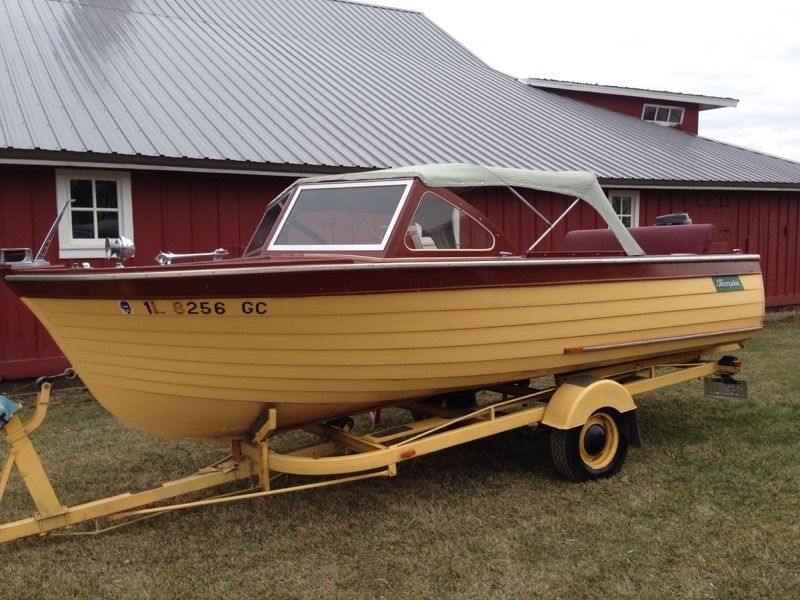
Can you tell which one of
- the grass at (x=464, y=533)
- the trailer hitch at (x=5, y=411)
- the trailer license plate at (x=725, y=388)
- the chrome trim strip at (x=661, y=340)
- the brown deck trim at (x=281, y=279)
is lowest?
the grass at (x=464, y=533)

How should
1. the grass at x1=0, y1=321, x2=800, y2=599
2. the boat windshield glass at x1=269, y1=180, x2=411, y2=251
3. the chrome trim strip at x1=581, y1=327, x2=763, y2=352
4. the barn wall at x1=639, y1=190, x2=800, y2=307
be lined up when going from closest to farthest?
the grass at x1=0, y1=321, x2=800, y2=599
the boat windshield glass at x1=269, y1=180, x2=411, y2=251
the chrome trim strip at x1=581, y1=327, x2=763, y2=352
the barn wall at x1=639, y1=190, x2=800, y2=307

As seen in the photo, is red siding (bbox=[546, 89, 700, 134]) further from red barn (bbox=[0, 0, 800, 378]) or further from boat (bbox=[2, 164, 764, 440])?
boat (bbox=[2, 164, 764, 440])

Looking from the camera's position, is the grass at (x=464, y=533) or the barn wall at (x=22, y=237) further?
the barn wall at (x=22, y=237)

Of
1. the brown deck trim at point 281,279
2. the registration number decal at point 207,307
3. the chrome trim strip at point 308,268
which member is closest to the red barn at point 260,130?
the chrome trim strip at point 308,268

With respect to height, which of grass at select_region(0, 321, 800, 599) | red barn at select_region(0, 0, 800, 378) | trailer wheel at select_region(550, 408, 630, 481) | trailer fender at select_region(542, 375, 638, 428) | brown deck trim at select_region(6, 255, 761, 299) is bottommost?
grass at select_region(0, 321, 800, 599)

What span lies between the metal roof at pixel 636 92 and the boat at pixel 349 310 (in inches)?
463

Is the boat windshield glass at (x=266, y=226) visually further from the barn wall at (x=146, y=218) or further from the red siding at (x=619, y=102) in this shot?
the red siding at (x=619, y=102)

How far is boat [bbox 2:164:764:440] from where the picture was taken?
12.3ft

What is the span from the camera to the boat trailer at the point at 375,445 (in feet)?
12.6

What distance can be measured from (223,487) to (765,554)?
329cm

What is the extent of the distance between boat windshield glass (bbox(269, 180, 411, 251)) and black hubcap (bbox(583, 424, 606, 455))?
195 cm

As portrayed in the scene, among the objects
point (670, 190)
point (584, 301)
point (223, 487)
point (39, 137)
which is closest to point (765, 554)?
point (584, 301)

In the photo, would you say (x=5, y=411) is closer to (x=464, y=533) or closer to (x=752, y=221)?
(x=464, y=533)

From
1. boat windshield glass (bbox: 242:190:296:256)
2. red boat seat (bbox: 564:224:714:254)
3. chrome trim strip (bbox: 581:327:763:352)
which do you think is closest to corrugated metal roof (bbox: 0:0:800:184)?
boat windshield glass (bbox: 242:190:296:256)
